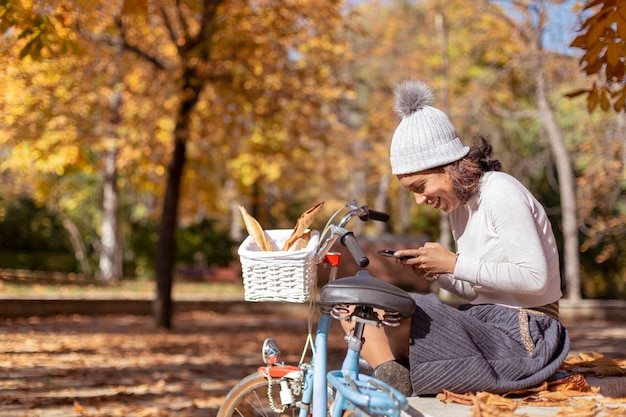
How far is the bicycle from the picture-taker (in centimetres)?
282

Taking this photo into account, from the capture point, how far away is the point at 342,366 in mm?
3078

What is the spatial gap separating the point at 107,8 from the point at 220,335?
541cm

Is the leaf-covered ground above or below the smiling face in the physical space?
below

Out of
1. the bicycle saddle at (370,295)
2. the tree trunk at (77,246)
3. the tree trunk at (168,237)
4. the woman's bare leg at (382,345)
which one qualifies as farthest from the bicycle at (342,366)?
the tree trunk at (77,246)

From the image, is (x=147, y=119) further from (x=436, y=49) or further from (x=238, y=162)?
(x=436, y=49)


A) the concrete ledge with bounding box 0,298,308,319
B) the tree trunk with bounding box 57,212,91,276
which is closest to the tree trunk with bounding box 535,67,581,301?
the concrete ledge with bounding box 0,298,308,319

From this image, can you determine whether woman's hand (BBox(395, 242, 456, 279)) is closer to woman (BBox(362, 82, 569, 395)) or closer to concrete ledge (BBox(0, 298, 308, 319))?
woman (BBox(362, 82, 569, 395))

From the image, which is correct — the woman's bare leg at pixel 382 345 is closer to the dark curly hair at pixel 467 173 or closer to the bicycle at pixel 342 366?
the bicycle at pixel 342 366

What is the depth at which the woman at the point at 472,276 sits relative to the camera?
312cm

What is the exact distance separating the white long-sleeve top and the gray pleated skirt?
0.15m

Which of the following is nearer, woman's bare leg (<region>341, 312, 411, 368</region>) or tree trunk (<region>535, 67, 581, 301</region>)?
woman's bare leg (<region>341, 312, 411, 368</region>)

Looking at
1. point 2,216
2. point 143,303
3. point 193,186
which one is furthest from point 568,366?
point 2,216

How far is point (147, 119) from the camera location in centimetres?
1369

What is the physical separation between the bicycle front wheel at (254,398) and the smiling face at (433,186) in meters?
0.99
